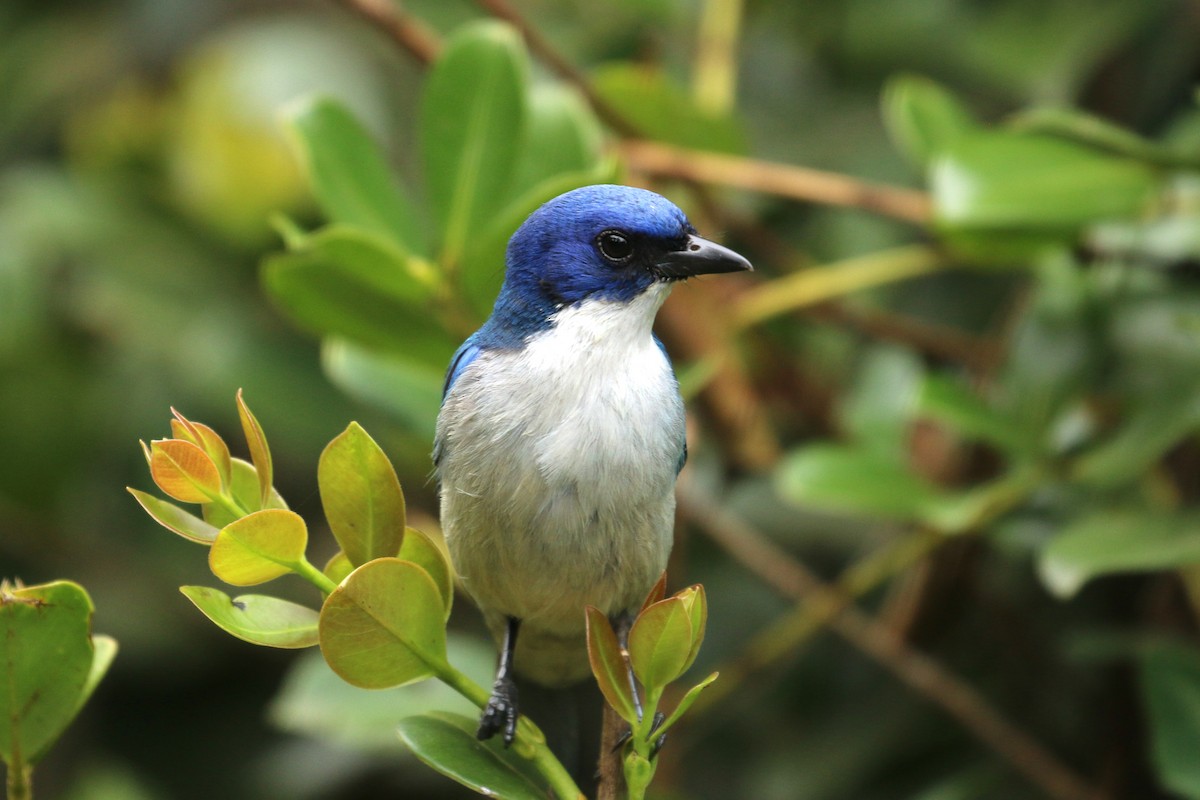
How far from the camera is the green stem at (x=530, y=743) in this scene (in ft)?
5.10

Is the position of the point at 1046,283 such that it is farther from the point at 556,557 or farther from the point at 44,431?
the point at 44,431

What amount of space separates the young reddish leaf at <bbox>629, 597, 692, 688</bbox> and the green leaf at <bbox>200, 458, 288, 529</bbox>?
46cm

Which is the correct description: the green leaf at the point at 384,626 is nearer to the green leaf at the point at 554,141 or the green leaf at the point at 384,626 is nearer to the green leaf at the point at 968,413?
the green leaf at the point at 554,141

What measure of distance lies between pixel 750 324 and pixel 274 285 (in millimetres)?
1392

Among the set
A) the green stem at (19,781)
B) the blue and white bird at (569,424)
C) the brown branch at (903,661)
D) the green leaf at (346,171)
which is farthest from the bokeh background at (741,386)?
the green stem at (19,781)

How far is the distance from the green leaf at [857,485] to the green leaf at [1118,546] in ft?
0.91

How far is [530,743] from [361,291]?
3.49 feet

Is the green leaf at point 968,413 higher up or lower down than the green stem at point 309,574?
higher up

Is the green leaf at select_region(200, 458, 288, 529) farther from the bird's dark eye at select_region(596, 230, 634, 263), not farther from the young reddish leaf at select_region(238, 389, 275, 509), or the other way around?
the bird's dark eye at select_region(596, 230, 634, 263)

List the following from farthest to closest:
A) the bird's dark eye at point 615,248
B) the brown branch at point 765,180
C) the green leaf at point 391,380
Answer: the brown branch at point 765,180
the green leaf at point 391,380
the bird's dark eye at point 615,248

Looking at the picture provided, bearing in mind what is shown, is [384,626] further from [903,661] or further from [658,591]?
[903,661]

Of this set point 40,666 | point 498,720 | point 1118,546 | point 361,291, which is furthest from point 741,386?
point 40,666

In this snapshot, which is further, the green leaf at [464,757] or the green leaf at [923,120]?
the green leaf at [923,120]

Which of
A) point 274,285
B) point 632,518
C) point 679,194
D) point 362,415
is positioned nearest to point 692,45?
point 679,194
